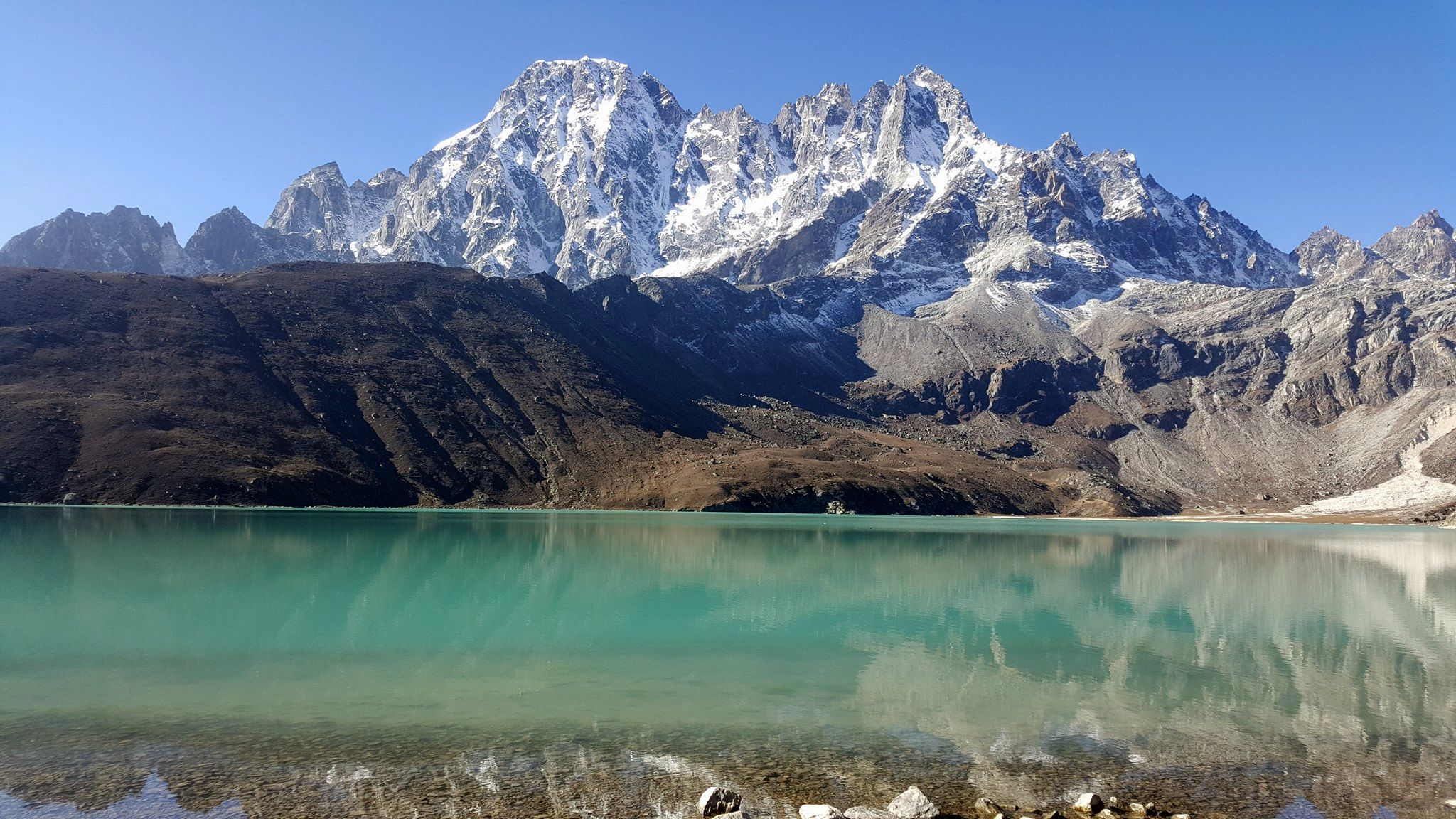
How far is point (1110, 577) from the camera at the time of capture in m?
59.3

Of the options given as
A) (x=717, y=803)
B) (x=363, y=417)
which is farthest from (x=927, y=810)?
(x=363, y=417)

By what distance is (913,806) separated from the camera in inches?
609

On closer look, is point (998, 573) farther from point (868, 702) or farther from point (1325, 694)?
point (868, 702)

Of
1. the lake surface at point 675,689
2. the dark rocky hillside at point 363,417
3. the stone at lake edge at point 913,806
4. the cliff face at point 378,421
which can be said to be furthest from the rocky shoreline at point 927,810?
the cliff face at point 378,421

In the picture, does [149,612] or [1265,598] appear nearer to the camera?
[149,612]

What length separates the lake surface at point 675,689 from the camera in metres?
16.9

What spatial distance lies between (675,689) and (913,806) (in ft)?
33.6

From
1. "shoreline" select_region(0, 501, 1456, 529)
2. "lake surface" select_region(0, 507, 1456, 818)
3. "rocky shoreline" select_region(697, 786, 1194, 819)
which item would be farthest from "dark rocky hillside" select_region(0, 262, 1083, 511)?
"rocky shoreline" select_region(697, 786, 1194, 819)

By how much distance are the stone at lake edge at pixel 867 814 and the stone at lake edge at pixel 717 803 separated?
2.04 metres

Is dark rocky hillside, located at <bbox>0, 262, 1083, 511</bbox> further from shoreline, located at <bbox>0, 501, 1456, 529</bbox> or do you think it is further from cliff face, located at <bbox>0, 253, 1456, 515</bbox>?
shoreline, located at <bbox>0, 501, 1456, 529</bbox>

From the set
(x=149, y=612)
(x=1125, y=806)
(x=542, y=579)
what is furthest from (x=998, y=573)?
(x=149, y=612)

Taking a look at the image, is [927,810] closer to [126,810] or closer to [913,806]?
[913,806]

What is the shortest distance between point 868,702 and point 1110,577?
4230 cm

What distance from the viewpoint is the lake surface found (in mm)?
16859
